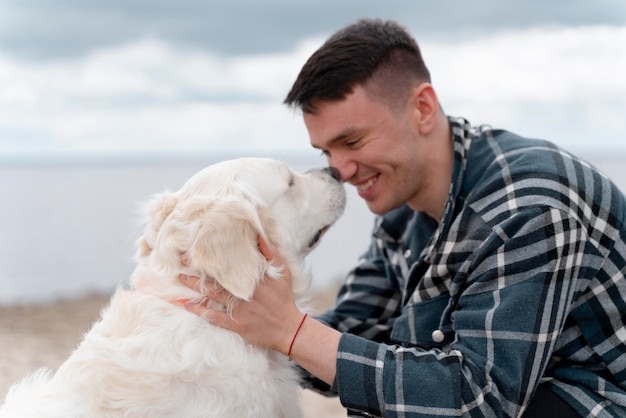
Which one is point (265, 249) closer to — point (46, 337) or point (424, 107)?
point (424, 107)

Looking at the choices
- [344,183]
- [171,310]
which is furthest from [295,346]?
[344,183]

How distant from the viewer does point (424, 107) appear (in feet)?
11.7

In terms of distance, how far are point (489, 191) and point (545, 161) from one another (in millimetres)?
266

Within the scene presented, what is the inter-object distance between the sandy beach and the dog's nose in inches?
69.5

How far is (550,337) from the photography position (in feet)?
8.92

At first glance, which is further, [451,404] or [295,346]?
[295,346]

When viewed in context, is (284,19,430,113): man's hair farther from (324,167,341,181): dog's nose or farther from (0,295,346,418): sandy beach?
(0,295,346,418): sandy beach

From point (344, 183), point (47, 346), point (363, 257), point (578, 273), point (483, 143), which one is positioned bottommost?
point (47, 346)

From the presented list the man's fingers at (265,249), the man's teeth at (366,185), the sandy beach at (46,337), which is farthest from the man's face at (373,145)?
the sandy beach at (46,337)

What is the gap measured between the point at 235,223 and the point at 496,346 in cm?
113

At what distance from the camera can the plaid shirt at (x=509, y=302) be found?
2688 millimetres

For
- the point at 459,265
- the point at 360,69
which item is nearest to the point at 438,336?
the point at 459,265

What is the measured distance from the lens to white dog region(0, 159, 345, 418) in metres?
2.66

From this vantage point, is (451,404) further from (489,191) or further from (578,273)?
(489,191)
